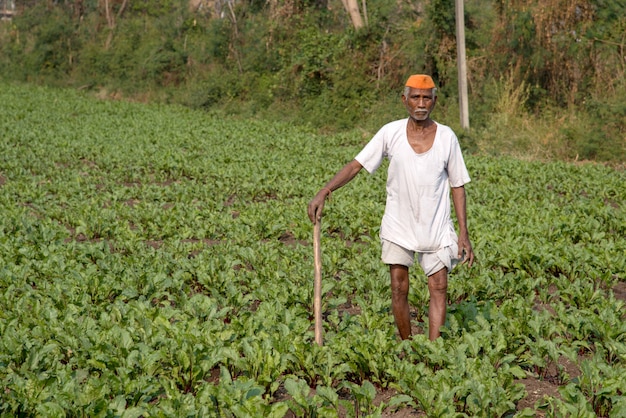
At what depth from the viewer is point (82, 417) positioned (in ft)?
15.3

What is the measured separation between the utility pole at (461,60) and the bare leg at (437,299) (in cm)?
1358

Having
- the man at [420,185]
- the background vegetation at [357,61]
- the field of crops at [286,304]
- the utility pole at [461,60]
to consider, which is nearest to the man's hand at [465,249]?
the man at [420,185]

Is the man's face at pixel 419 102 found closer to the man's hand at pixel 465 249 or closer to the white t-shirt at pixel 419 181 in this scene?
the white t-shirt at pixel 419 181

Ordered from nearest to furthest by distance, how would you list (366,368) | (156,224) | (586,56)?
(366,368) < (156,224) < (586,56)

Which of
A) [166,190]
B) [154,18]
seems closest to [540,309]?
[166,190]

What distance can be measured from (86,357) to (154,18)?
37.9 metres

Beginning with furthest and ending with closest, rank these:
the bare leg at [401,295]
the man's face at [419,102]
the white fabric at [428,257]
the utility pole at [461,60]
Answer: the utility pole at [461,60] < the bare leg at [401,295] < the white fabric at [428,257] < the man's face at [419,102]

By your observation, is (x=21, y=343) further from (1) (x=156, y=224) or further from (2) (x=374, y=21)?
(2) (x=374, y=21)

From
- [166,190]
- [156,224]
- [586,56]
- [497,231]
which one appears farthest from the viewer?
[586,56]

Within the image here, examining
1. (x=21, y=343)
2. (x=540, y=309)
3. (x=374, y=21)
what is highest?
(x=374, y=21)

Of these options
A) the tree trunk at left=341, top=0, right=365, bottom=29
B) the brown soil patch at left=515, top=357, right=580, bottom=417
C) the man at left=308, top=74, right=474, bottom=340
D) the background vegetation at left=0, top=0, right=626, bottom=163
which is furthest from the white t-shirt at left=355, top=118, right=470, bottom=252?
the tree trunk at left=341, top=0, right=365, bottom=29

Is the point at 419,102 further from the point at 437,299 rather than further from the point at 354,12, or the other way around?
the point at 354,12

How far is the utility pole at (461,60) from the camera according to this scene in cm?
→ 1825

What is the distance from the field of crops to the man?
0.56 metres
